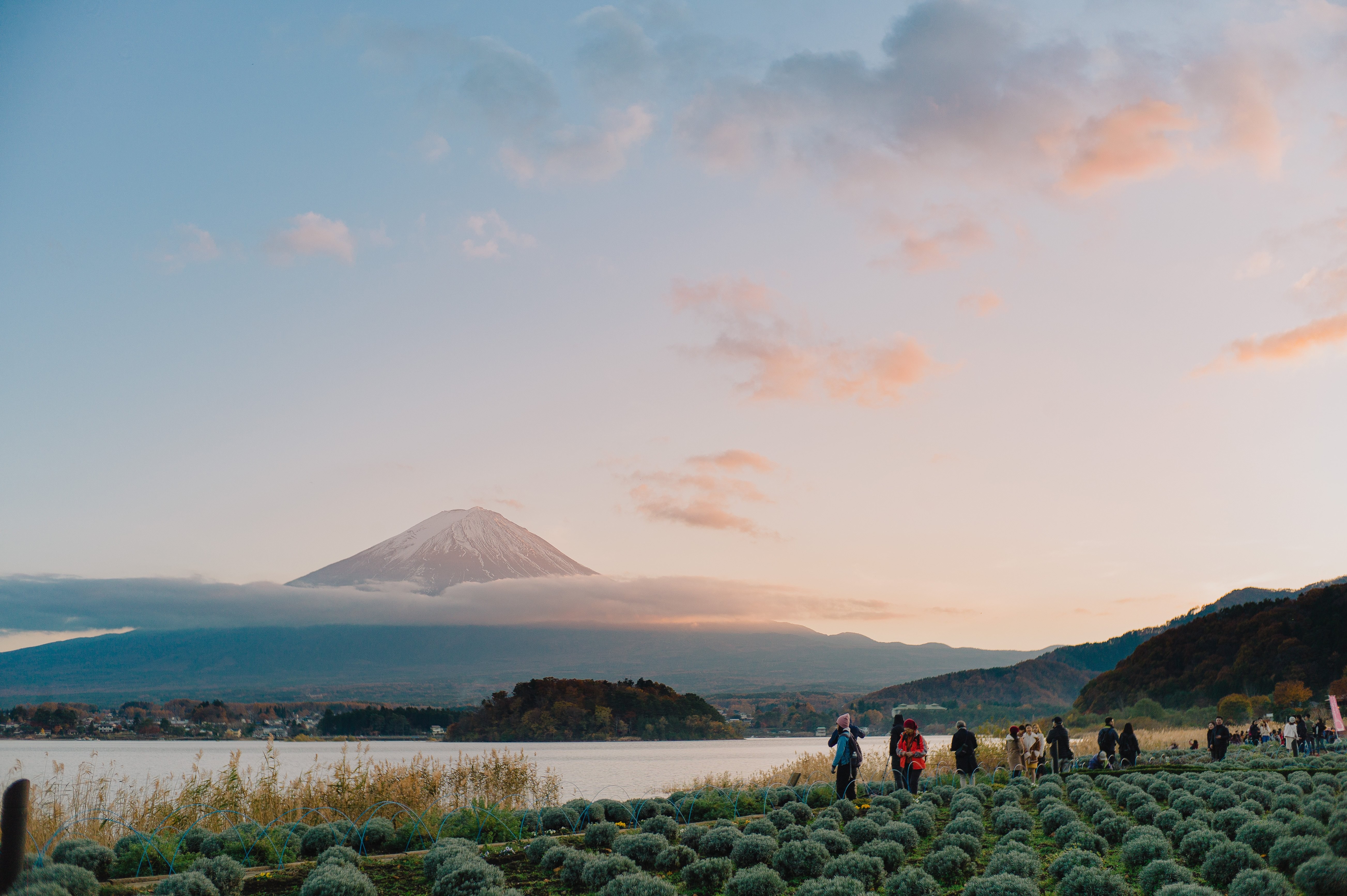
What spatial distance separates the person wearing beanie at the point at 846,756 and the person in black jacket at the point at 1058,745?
26.9 feet

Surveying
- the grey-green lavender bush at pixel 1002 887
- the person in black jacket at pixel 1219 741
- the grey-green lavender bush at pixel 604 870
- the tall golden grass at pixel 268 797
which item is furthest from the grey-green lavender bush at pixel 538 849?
the person in black jacket at pixel 1219 741

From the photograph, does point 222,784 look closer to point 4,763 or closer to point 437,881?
point 437,881

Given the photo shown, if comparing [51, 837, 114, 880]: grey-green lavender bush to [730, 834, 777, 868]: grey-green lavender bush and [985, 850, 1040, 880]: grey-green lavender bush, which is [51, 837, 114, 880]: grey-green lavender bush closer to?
[730, 834, 777, 868]: grey-green lavender bush

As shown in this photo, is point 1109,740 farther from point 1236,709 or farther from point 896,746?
point 1236,709

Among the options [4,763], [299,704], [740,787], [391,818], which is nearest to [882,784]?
[740,787]

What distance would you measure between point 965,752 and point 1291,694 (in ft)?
193

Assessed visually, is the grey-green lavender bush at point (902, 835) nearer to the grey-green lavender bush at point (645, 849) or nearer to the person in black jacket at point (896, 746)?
the grey-green lavender bush at point (645, 849)

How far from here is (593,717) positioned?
348 ft

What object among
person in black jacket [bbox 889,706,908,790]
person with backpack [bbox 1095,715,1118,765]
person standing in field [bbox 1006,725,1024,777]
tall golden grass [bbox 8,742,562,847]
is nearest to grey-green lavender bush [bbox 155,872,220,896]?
tall golden grass [bbox 8,742,562,847]

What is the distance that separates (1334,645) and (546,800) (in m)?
84.0

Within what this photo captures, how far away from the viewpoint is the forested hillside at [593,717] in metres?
105

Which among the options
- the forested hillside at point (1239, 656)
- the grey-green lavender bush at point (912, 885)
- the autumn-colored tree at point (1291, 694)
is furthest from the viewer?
the forested hillside at point (1239, 656)

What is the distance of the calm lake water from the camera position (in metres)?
37.0

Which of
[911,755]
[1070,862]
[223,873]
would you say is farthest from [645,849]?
[911,755]
